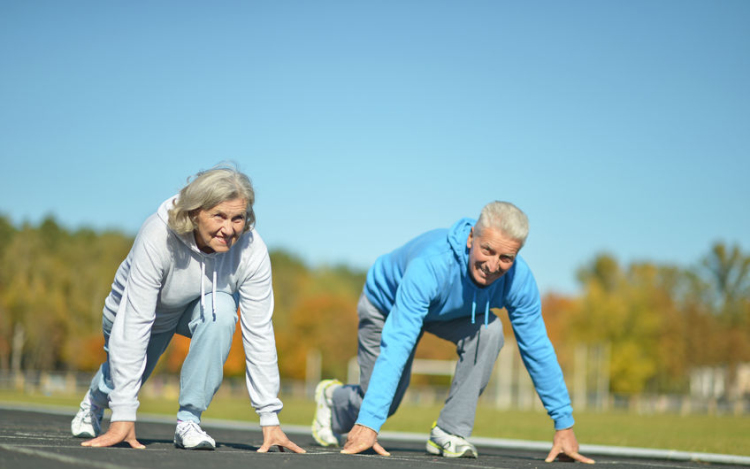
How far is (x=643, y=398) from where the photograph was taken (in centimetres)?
5788

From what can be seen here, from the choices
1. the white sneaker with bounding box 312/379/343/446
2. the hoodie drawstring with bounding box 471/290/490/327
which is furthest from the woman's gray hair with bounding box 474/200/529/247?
the white sneaker with bounding box 312/379/343/446

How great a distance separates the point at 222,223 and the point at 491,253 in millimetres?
1514

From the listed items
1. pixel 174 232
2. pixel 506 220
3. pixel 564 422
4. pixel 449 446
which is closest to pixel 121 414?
pixel 174 232

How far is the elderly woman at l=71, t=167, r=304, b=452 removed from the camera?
4.46 m

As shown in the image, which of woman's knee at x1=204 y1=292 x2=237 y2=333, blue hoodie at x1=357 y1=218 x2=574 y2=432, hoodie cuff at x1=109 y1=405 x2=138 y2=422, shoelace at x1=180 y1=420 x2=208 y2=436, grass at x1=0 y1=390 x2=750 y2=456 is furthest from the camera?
grass at x1=0 y1=390 x2=750 y2=456

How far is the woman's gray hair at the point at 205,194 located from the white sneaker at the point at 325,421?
2082 mm

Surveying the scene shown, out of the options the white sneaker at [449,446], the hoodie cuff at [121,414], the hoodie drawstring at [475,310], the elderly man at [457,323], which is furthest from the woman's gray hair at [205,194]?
the white sneaker at [449,446]

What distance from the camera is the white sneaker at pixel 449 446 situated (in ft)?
17.3

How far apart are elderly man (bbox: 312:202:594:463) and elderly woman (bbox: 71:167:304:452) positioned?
724mm

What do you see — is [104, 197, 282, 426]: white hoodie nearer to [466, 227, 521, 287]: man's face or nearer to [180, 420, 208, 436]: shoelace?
[180, 420, 208, 436]: shoelace

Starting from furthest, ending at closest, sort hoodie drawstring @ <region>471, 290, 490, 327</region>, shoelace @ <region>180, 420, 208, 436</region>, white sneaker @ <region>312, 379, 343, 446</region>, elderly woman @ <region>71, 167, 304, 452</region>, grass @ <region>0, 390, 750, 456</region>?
grass @ <region>0, 390, 750, 456</region>
white sneaker @ <region>312, 379, 343, 446</region>
hoodie drawstring @ <region>471, 290, 490, 327</region>
shoelace @ <region>180, 420, 208, 436</region>
elderly woman @ <region>71, 167, 304, 452</region>

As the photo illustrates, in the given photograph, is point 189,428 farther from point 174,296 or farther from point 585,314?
point 585,314

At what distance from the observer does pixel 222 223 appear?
450cm

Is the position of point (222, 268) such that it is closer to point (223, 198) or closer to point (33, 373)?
point (223, 198)
